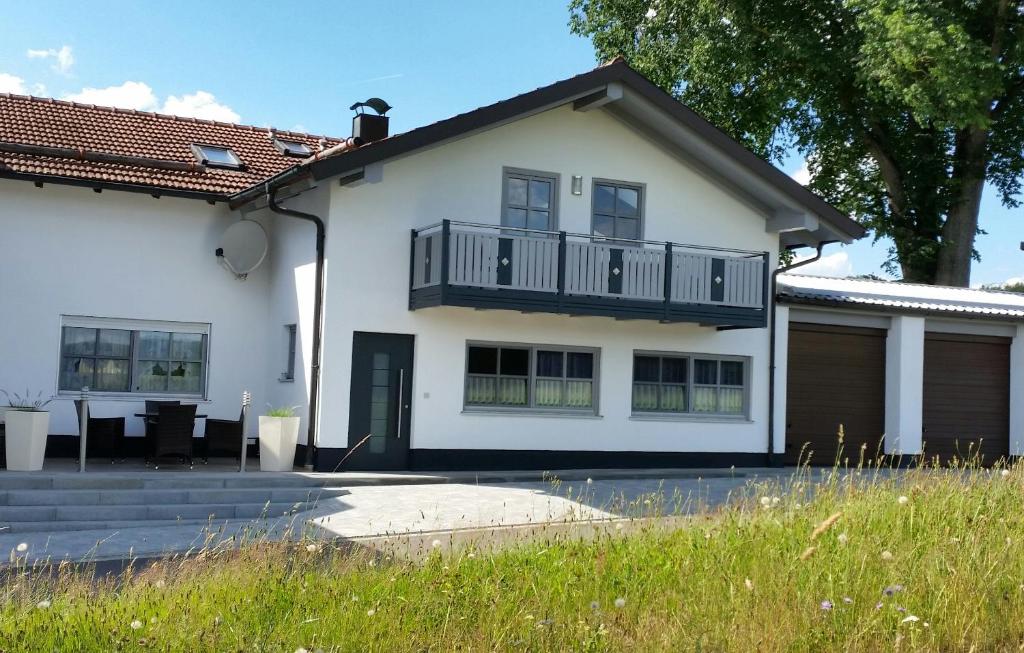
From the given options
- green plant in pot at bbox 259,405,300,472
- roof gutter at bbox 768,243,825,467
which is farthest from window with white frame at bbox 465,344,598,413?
roof gutter at bbox 768,243,825,467

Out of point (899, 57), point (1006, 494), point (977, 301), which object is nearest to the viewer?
point (1006, 494)

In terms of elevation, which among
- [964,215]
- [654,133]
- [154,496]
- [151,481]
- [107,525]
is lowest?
[107,525]

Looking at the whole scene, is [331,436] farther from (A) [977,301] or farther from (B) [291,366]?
(A) [977,301]

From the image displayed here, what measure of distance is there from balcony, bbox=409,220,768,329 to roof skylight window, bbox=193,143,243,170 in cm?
425

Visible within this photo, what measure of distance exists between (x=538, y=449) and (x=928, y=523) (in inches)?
459

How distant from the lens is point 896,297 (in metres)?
23.4

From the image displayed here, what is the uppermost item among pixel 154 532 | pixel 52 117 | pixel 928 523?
pixel 52 117

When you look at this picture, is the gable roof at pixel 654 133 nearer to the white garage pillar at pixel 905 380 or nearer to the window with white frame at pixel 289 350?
the white garage pillar at pixel 905 380

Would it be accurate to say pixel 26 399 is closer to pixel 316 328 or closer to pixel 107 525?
pixel 316 328

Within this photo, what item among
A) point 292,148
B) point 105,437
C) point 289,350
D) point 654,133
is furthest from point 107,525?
point 654,133

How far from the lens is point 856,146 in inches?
1345

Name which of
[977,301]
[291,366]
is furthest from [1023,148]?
[291,366]

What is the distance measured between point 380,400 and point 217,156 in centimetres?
597

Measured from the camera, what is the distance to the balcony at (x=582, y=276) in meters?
17.4
